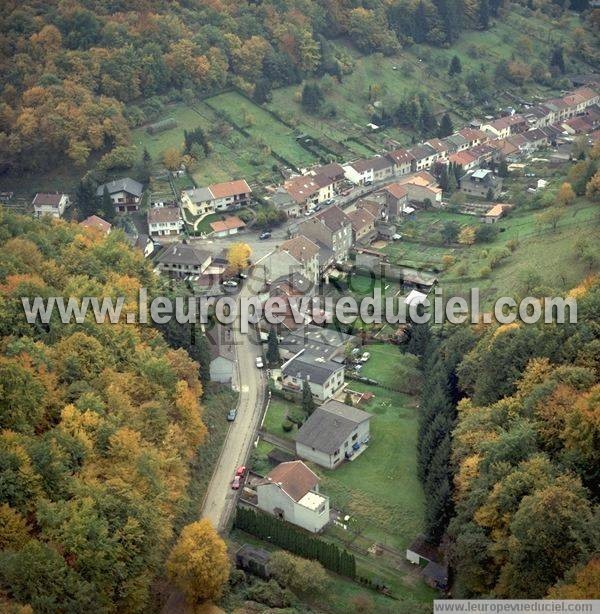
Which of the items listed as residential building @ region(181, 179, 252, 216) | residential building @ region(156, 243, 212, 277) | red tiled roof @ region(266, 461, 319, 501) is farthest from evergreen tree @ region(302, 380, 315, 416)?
residential building @ region(181, 179, 252, 216)

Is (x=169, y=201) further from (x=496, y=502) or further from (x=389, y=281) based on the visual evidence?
(x=496, y=502)

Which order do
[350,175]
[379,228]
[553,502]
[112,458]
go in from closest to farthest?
[553,502] → [112,458] → [379,228] → [350,175]

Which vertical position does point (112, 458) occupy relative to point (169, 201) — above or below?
above

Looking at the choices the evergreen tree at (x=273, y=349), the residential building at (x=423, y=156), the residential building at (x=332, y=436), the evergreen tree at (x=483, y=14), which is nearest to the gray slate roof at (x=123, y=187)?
the evergreen tree at (x=273, y=349)

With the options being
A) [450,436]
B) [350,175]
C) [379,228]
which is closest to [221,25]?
[350,175]

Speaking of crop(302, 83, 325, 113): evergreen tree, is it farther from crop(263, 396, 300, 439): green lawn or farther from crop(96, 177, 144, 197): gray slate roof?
crop(263, 396, 300, 439): green lawn

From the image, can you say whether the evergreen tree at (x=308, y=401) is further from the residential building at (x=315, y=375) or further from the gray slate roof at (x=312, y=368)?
the gray slate roof at (x=312, y=368)
